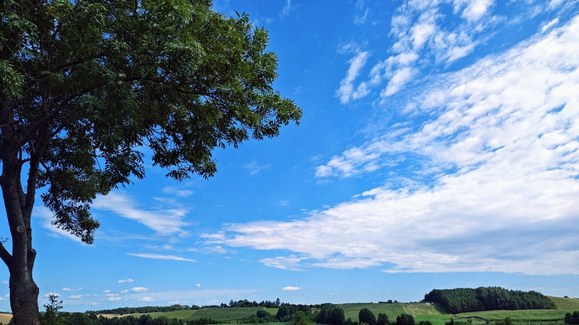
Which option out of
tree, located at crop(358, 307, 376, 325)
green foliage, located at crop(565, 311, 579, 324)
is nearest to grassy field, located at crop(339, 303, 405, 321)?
tree, located at crop(358, 307, 376, 325)

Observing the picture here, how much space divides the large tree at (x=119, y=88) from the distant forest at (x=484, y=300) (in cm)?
13763

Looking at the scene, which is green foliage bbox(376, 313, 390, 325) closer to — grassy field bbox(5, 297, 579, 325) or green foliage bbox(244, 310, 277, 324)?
grassy field bbox(5, 297, 579, 325)

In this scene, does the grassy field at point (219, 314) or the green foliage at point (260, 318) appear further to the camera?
the grassy field at point (219, 314)

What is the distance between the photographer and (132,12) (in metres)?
9.60

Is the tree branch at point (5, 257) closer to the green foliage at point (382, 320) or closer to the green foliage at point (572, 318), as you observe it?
the green foliage at point (382, 320)

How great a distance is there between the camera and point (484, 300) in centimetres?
13762

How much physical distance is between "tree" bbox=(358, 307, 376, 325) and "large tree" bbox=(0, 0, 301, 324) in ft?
354

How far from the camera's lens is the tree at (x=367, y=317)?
111 meters

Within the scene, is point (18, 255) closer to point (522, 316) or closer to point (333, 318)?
point (333, 318)

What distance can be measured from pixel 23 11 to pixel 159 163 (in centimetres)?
584

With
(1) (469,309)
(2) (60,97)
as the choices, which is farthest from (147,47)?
(1) (469,309)

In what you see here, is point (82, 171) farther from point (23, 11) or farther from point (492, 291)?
point (492, 291)

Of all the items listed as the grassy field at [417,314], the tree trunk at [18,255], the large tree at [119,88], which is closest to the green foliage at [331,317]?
the grassy field at [417,314]

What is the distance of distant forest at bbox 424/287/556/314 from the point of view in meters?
133
